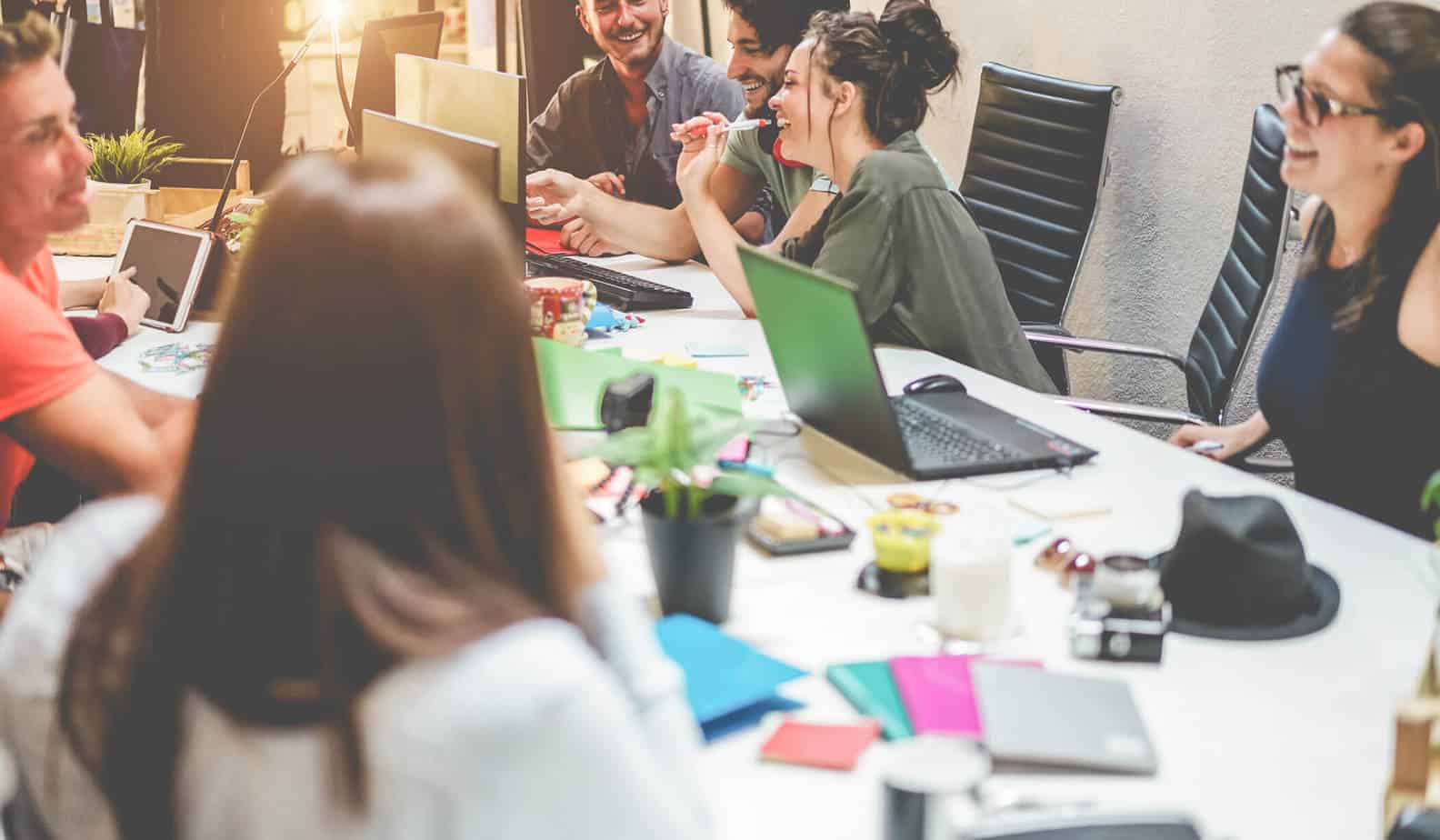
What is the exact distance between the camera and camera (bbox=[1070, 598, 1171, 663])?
1238mm

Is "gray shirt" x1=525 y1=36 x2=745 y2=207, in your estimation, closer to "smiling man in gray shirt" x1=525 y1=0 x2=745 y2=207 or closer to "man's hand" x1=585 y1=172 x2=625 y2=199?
"smiling man in gray shirt" x1=525 y1=0 x2=745 y2=207

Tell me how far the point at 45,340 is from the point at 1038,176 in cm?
211

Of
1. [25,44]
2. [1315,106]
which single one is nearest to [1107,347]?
[1315,106]

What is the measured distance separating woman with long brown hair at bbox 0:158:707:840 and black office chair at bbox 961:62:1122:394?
2.26 metres

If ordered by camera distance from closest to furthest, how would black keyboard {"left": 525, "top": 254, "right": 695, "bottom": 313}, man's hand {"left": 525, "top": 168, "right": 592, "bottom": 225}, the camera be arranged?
1. the camera
2. black keyboard {"left": 525, "top": 254, "right": 695, "bottom": 313}
3. man's hand {"left": 525, "top": 168, "right": 592, "bottom": 225}

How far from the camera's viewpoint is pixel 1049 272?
2998 millimetres

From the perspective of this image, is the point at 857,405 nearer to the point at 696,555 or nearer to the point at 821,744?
the point at 696,555

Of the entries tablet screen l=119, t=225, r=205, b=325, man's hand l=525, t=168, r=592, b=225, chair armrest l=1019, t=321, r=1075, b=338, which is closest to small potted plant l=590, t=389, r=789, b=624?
tablet screen l=119, t=225, r=205, b=325

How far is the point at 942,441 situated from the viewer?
1.81 m

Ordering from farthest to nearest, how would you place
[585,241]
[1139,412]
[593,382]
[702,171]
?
1. [585,241]
2. [702,171]
3. [1139,412]
4. [593,382]

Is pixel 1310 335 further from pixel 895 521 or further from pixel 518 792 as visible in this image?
pixel 518 792

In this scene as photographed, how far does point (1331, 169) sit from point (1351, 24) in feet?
0.62

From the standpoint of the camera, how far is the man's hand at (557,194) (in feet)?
9.95

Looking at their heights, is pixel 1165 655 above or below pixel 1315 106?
below
